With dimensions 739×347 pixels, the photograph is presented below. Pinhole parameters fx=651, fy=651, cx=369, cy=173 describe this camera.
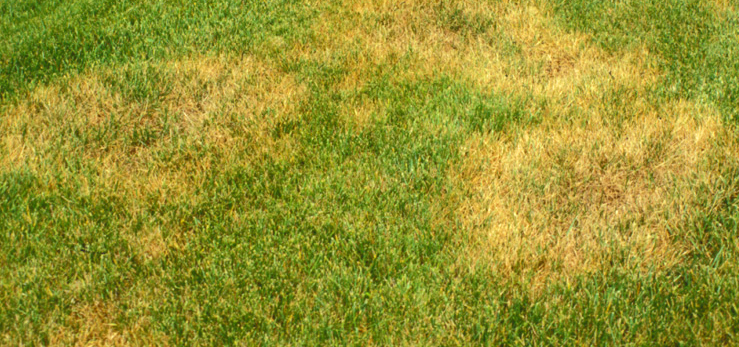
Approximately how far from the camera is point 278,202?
4.15 metres

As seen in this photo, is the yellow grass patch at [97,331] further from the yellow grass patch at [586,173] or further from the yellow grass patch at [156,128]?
the yellow grass patch at [586,173]

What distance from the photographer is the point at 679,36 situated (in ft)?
18.3

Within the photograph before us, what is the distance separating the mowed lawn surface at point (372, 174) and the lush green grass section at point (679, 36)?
0.03 meters

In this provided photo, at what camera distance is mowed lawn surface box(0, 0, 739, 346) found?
3.37m

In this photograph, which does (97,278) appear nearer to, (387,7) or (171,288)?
(171,288)

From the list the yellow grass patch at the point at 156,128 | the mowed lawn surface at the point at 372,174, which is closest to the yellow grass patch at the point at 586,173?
the mowed lawn surface at the point at 372,174

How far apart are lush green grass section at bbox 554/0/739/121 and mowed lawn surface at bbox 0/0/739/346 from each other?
26mm

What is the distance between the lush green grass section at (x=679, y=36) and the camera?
4.88 metres

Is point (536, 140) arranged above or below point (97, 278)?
above

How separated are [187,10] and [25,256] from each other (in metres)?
3.30

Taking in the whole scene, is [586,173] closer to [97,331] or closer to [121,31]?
[97,331]

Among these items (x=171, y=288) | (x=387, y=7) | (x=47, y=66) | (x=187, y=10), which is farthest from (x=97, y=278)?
(x=387, y=7)

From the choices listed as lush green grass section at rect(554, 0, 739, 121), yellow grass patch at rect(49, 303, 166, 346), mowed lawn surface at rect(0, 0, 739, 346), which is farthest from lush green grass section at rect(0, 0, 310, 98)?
lush green grass section at rect(554, 0, 739, 121)

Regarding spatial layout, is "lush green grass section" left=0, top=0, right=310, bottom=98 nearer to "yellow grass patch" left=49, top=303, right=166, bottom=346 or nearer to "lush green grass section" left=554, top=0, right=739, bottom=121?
"yellow grass patch" left=49, top=303, right=166, bottom=346
